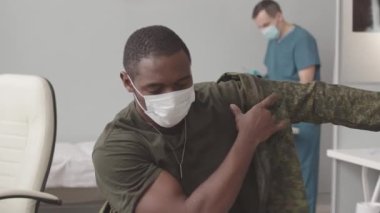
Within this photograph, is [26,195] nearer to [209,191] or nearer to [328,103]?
[209,191]

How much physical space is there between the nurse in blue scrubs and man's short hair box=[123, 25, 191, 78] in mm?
2175

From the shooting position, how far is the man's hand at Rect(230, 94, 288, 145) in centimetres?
107

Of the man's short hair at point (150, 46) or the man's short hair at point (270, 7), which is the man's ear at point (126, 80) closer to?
the man's short hair at point (150, 46)

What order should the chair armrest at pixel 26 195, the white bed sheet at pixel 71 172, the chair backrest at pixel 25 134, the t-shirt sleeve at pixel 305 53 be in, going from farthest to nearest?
the t-shirt sleeve at pixel 305 53
the white bed sheet at pixel 71 172
the chair backrest at pixel 25 134
the chair armrest at pixel 26 195

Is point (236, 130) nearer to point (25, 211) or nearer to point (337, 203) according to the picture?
point (25, 211)

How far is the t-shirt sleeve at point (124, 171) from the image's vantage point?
1.01m

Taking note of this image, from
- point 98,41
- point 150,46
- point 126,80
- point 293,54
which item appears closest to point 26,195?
point 126,80

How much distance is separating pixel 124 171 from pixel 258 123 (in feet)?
0.94

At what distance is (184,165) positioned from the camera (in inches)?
42.5

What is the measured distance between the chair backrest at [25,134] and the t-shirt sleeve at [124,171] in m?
0.82

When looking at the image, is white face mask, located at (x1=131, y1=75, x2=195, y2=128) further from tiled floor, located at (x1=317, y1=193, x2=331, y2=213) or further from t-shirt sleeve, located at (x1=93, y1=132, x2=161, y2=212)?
tiled floor, located at (x1=317, y1=193, x2=331, y2=213)

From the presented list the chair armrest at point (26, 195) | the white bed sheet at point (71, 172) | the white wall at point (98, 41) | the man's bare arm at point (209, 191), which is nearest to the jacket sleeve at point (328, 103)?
the man's bare arm at point (209, 191)

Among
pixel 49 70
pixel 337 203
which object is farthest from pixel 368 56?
pixel 49 70

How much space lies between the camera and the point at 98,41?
11.2ft
